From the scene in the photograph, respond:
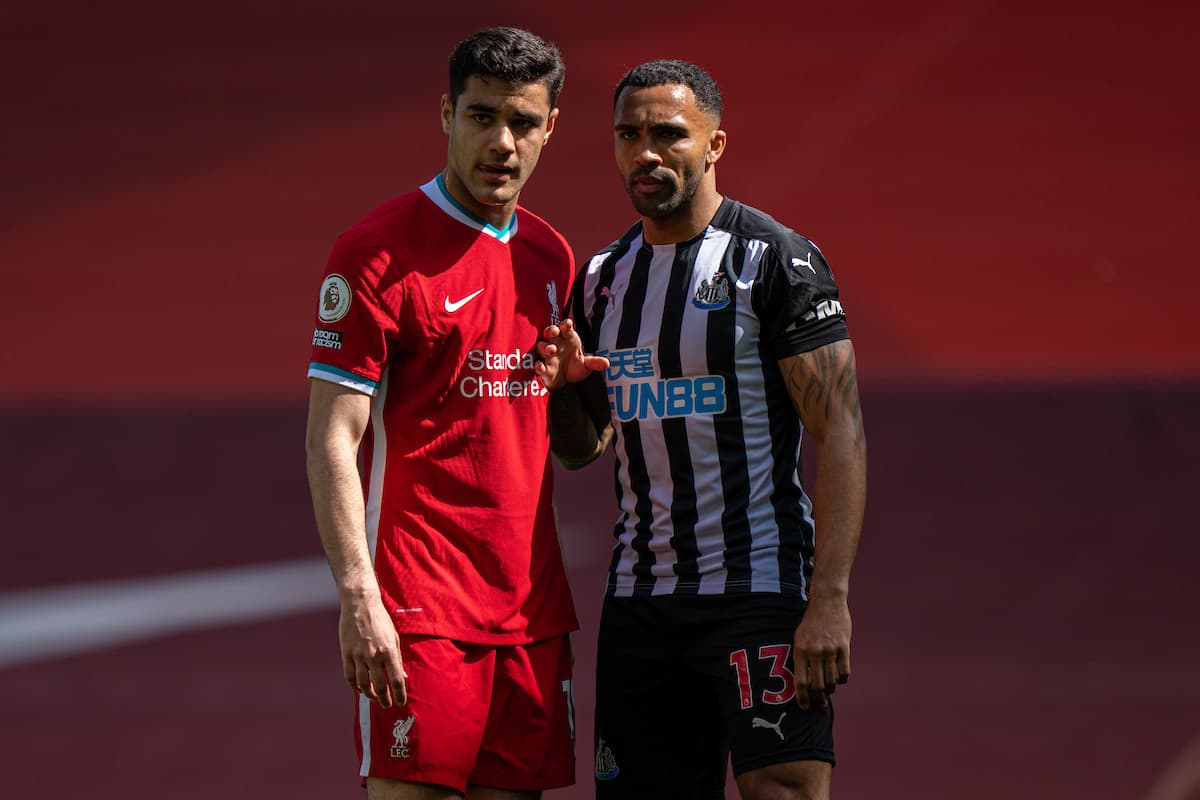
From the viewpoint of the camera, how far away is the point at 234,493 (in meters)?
4.11

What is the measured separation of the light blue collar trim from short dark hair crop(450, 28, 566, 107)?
0.17 meters

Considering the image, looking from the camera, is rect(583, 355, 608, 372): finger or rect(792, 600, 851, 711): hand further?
rect(583, 355, 608, 372): finger

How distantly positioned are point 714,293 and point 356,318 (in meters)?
0.61

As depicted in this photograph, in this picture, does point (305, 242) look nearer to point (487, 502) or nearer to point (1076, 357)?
point (487, 502)

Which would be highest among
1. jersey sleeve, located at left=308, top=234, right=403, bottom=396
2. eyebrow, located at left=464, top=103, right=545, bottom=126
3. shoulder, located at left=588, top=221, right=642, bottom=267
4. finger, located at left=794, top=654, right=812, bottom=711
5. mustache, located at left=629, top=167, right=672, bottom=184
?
eyebrow, located at left=464, top=103, right=545, bottom=126

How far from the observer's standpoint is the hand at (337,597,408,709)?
2178 millimetres

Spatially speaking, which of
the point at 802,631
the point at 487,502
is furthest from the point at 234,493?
the point at 802,631

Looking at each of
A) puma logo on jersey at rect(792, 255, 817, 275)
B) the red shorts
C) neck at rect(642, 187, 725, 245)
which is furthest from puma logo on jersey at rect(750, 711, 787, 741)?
neck at rect(642, 187, 725, 245)

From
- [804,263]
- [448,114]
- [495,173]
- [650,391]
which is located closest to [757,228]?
[804,263]

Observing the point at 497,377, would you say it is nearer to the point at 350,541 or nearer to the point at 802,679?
the point at 350,541

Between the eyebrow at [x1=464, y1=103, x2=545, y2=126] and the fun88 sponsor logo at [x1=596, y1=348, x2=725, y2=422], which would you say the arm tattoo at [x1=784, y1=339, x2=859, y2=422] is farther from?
the eyebrow at [x1=464, y1=103, x2=545, y2=126]

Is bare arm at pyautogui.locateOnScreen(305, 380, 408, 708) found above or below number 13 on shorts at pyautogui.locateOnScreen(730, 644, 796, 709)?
above

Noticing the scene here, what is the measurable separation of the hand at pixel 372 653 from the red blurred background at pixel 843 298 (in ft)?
6.01

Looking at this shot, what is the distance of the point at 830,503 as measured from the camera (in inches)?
89.4
